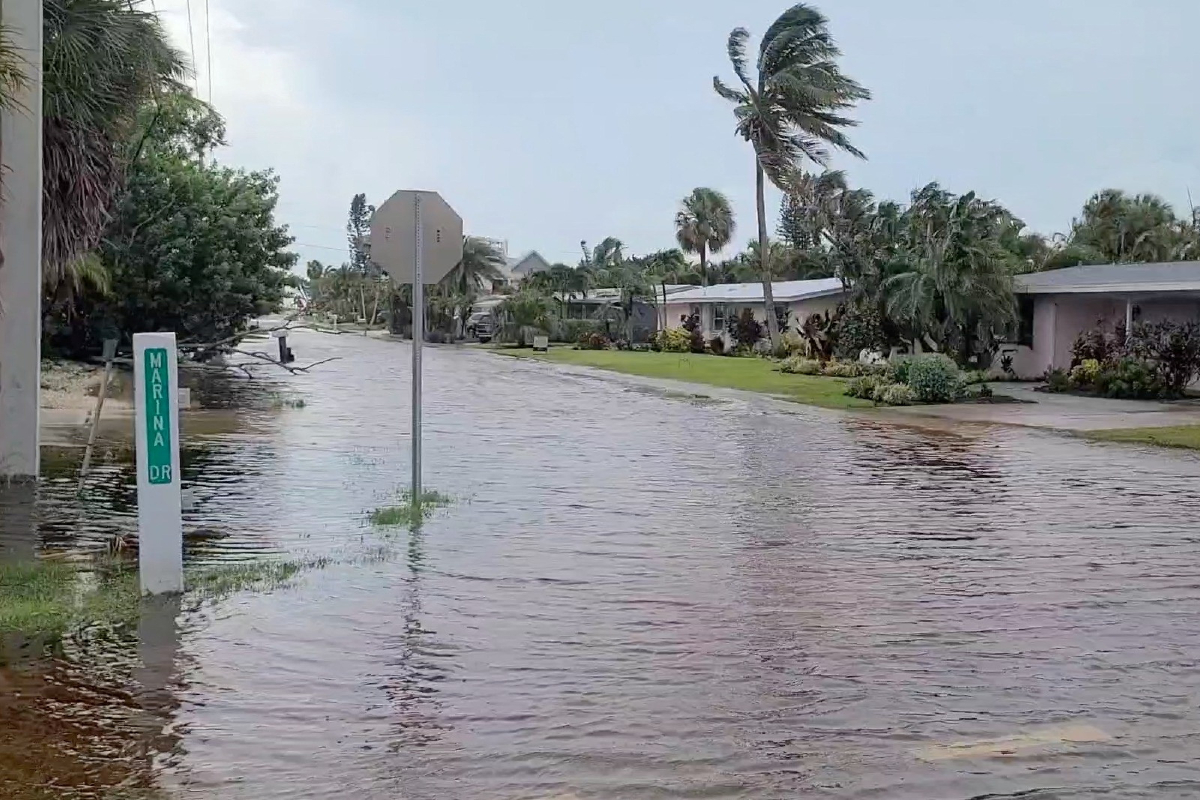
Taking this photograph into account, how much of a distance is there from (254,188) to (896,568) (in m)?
28.5

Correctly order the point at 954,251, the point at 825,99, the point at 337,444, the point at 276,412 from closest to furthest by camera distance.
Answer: the point at 337,444 → the point at 276,412 → the point at 954,251 → the point at 825,99

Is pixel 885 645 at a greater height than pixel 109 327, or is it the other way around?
pixel 109 327

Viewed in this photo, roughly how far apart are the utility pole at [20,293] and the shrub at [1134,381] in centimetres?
2282

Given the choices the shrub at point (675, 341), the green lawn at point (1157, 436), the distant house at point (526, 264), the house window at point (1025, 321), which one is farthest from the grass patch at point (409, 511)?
the distant house at point (526, 264)

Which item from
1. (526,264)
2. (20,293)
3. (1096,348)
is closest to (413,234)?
(20,293)

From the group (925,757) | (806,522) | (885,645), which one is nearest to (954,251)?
(806,522)

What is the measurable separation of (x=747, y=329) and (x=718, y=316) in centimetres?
430

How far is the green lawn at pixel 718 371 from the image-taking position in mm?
30534

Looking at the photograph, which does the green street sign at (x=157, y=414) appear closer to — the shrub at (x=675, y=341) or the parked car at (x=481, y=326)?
the shrub at (x=675, y=341)

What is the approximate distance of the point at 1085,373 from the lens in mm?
29984

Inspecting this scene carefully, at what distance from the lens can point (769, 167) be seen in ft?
157

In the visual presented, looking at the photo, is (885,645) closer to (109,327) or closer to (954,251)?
(954,251)

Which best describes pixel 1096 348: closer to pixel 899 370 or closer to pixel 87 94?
pixel 899 370

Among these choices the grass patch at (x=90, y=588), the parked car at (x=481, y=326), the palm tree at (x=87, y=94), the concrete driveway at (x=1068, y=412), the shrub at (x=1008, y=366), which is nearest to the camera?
the grass patch at (x=90, y=588)
